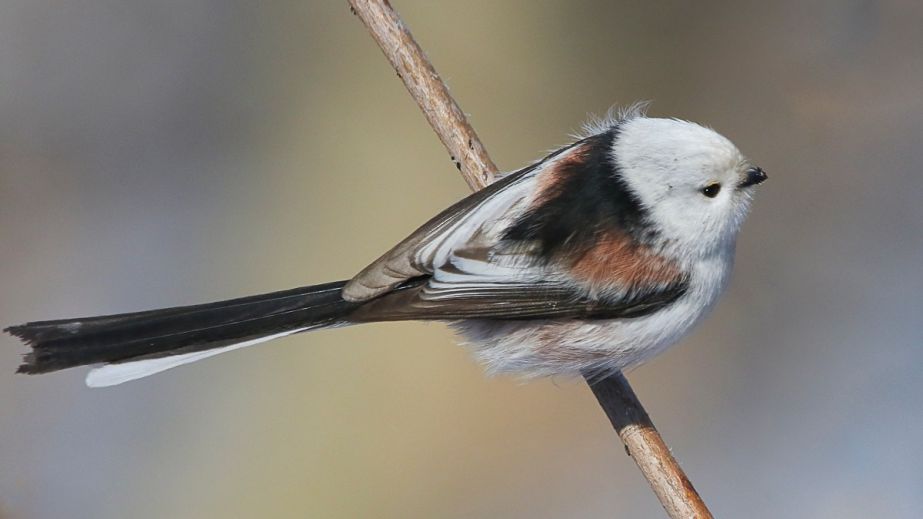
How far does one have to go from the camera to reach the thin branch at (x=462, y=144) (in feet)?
6.24

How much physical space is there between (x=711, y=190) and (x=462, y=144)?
57 cm

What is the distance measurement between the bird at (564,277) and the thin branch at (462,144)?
110 mm

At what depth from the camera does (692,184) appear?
1.84m

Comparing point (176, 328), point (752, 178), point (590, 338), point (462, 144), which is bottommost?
point (590, 338)

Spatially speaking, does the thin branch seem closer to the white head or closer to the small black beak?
the white head

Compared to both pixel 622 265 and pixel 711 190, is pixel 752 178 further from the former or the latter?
pixel 622 265

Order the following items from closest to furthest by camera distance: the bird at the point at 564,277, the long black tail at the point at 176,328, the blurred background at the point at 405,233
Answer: the long black tail at the point at 176,328 → the bird at the point at 564,277 → the blurred background at the point at 405,233

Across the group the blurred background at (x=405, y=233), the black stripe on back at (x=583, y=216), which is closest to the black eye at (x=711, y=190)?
the black stripe on back at (x=583, y=216)

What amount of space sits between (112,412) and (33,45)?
4.06 ft

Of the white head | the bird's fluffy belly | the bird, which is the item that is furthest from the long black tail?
the white head

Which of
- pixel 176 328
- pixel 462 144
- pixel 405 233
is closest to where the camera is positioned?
pixel 176 328

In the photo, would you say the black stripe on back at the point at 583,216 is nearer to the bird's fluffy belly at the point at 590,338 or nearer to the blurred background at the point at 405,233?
the bird's fluffy belly at the point at 590,338

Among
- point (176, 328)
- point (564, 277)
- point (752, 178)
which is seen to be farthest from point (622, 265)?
point (176, 328)

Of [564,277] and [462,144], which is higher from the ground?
[462,144]
